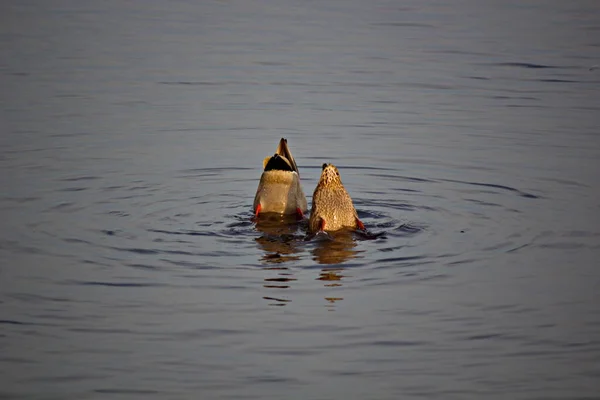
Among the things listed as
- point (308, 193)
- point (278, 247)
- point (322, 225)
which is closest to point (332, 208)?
point (322, 225)

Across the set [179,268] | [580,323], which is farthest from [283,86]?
[580,323]

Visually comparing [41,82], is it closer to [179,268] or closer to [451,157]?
[451,157]

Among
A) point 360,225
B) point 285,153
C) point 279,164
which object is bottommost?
point 360,225

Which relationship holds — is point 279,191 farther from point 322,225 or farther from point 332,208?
point 322,225

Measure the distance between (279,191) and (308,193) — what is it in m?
1.16

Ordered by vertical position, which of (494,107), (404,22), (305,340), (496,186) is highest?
(404,22)

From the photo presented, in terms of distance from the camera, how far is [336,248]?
419 inches

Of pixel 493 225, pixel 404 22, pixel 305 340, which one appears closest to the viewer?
pixel 305 340

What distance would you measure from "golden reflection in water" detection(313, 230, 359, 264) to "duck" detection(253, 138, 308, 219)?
1.11 m

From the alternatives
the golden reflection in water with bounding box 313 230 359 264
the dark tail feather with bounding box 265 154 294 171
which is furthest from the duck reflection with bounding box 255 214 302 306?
the dark tail feather with bounding box 265 154 294 171

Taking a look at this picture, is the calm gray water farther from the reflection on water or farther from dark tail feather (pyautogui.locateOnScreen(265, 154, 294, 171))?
dark tail feather (pyautogui.locateOnScreen(265, 154, 294, 171))

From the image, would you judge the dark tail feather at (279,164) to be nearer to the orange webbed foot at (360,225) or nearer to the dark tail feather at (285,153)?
the dark tail feather at (285,153)

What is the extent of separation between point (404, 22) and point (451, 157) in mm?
9324

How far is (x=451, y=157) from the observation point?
571 inches
